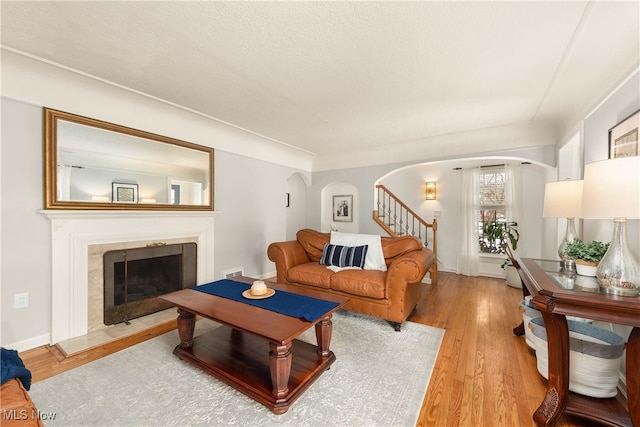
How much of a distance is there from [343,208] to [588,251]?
4136 mm

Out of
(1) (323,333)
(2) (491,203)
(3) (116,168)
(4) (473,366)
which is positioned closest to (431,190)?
(2) (491,203)

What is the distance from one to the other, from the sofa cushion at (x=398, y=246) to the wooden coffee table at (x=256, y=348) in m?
1.32

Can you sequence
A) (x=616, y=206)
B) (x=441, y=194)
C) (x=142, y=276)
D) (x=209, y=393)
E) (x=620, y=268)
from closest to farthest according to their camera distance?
1. (x=616, y=206)
2. (x=620, y=268)
3. (x=209, y=393)
4. (x=142, y=276)
5. (x=441, y=194)

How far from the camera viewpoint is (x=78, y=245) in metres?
2.41

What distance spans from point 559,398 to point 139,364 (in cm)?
284

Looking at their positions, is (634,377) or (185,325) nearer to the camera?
(634,377)

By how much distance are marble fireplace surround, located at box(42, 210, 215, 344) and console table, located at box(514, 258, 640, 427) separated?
11.7ft

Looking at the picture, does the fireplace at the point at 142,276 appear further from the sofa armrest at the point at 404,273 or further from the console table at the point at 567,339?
the console table at the point at 567,339

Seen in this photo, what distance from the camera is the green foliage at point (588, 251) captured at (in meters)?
1.68

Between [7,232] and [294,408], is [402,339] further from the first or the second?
[7,232]

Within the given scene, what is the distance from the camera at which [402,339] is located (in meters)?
2.42

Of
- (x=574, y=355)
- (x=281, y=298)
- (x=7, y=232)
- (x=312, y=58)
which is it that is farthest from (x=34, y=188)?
(x=574, y=355)

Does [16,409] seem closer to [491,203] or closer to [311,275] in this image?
[311,275]

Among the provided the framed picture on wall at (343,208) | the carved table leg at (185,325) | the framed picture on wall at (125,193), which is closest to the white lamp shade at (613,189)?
the carved table leg at (185,325)
